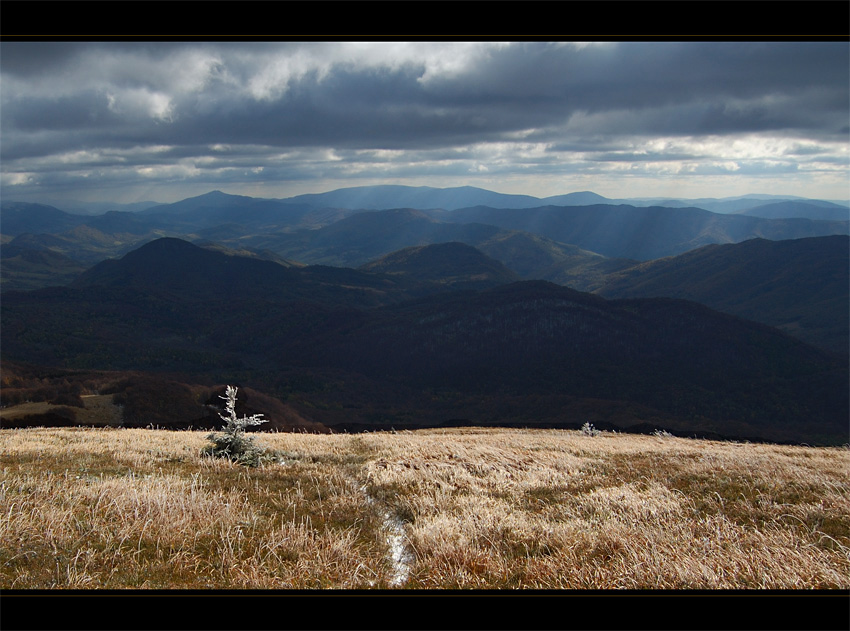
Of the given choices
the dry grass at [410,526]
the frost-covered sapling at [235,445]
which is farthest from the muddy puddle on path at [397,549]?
the frost-covered sapling at [235,445]

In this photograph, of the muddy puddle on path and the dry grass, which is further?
the muddy puddle on path

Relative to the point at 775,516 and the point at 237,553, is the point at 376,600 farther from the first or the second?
the point at 775,516

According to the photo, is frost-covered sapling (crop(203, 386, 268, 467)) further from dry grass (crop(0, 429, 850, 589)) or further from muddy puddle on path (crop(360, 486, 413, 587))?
muddy puddle on path (crop(360, 486, 413, 587))

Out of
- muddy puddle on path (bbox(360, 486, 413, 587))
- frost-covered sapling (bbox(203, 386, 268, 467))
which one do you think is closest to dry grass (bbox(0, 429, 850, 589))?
muddy puddle on path (bbox(360, 486, 413, 587))

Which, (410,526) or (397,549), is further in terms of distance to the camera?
(410,526)

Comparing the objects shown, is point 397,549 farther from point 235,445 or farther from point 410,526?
point 235,445

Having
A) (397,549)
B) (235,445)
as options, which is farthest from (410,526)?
(235,445)

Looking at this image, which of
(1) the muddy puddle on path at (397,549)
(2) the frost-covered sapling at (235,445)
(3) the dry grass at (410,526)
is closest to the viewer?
(3) the dry grass at (410,526)

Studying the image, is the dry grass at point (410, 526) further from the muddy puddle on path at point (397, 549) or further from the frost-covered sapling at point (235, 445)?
the frost-covered sapling at point (235, 445)
